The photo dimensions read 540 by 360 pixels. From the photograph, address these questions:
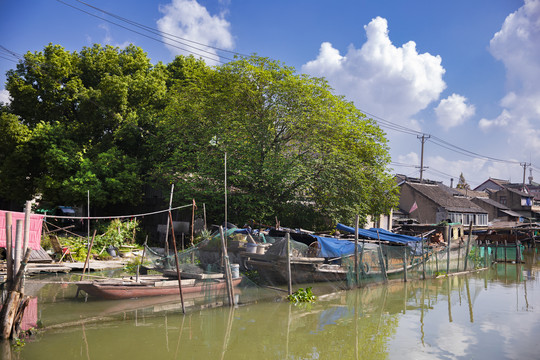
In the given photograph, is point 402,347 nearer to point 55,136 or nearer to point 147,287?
point 147,287

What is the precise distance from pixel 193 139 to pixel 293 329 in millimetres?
16248

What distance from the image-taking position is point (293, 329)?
12000 mm

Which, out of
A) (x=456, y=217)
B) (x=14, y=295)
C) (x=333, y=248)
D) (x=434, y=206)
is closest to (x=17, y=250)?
(x=14, y=295)

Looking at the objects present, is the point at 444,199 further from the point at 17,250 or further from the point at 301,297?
the point at 17,250

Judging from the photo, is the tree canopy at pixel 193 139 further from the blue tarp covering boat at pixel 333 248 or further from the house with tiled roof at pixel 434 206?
the house with tiled roof at pixel 434 206

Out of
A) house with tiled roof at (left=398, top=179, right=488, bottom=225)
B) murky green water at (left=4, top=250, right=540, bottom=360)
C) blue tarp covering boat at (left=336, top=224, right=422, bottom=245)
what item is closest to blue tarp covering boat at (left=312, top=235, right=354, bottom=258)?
murky green water at (left=4, top=250, right=540, bottom=360)

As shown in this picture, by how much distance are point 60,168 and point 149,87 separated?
747 centimetres

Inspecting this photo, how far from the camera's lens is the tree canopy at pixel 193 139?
2492 cm

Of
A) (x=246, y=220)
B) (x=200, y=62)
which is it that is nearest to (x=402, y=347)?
(x=246, y=220)

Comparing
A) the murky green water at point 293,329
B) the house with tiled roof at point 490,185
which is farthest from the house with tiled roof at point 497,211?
the murky green water at point 293,329

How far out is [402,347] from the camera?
10633 millimetres

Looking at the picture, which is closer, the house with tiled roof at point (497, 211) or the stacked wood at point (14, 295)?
the stacked wood at point (14, 295)

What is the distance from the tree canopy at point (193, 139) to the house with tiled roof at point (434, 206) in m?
23.9

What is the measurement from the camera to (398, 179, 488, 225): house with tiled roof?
165 feet
